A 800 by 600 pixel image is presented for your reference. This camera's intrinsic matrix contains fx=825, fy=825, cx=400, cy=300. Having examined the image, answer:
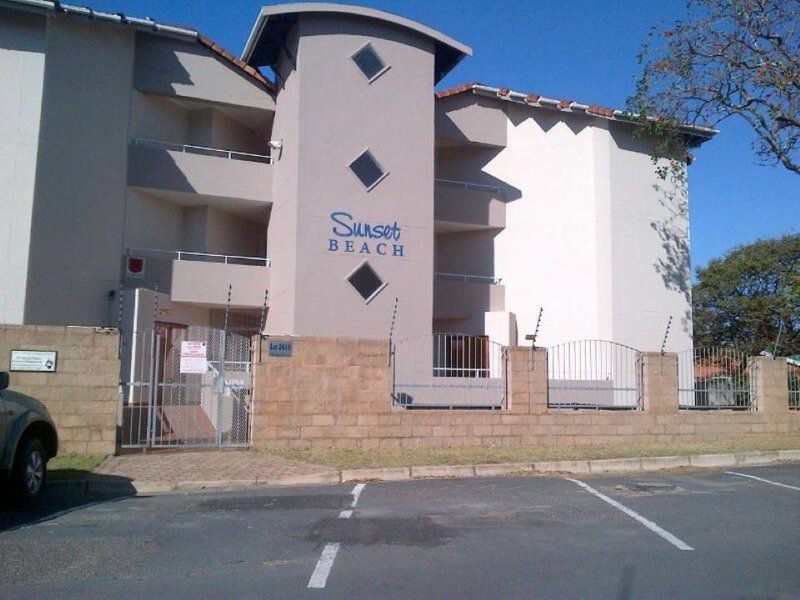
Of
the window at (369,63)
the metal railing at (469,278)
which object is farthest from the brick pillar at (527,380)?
the window at (369,63)

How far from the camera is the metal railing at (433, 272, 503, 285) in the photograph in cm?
2389

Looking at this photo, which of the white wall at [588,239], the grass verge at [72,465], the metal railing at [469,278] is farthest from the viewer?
the metal railing at [469,278]

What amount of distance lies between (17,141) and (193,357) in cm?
862

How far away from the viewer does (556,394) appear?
1638 centimetres

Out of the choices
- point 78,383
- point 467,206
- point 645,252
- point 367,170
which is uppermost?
point 367,170

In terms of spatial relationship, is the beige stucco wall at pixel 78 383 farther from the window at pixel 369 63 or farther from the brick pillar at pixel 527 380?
the window at pixel 369 63

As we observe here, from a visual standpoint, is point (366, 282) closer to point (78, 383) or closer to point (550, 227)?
point (550, 227)

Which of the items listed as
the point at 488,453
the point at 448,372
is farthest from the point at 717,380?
the point at 488,453

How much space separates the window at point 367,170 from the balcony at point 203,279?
3.52m

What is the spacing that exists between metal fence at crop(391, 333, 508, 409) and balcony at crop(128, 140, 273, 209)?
835 centimetres

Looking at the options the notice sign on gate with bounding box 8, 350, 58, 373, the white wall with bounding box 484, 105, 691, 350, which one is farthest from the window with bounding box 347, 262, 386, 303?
the notice sign on gate with bounding box 8, 350, 58, 373

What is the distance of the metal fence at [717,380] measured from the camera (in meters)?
17.9

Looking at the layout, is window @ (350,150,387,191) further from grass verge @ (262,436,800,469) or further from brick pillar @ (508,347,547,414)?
grass verge @ (262,436,800,469)

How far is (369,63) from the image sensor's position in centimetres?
2106
